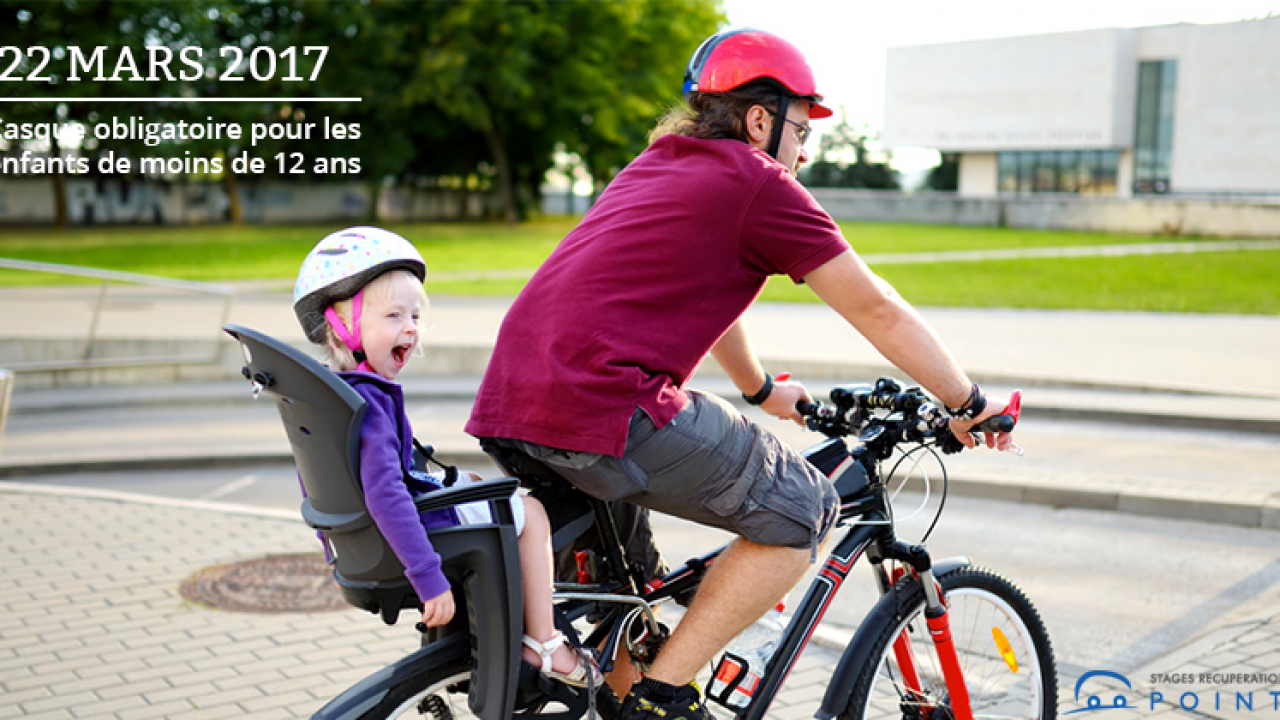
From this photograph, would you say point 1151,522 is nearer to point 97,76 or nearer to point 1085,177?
point 97,76

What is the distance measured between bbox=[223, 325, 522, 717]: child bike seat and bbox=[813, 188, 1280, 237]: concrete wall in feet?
122

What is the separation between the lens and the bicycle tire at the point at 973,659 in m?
3.13

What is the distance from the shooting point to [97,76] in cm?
3797

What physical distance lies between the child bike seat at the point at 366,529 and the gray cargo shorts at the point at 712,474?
0.24 meters

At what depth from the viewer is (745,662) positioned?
306 cm

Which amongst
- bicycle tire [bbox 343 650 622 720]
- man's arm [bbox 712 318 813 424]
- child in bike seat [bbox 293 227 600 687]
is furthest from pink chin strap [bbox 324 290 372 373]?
man's arm [bbox 712 318 813 424]

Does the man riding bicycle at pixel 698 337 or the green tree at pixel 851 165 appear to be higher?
the man riding bicycle at pixel 698 337

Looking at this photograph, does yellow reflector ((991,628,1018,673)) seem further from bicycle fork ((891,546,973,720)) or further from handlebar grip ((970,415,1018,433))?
handlebar grip ((970,415,1018,433))

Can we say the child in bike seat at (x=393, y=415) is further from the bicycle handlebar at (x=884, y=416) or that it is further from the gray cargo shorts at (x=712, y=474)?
the bicycle handlebar at (x=884, y=416)

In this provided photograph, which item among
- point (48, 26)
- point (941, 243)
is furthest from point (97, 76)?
point (941, 243)

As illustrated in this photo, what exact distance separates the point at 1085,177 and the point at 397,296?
6527 centimetres

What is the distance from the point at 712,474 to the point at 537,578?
433 mm

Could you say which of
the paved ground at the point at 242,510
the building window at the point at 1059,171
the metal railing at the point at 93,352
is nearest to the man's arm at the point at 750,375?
Answer: the paved ground at the point at 242,510

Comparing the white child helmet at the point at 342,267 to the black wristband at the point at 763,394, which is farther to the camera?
the black wristband at the point at 763,394
